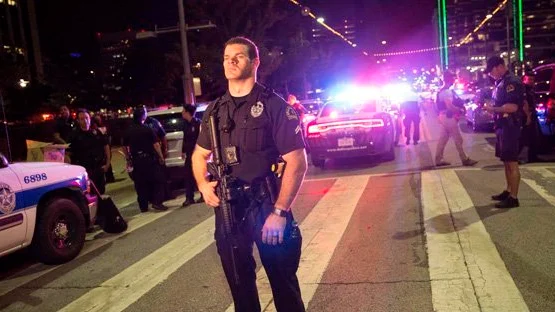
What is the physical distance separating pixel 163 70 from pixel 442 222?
25315 mm

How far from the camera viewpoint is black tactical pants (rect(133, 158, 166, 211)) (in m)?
8.59

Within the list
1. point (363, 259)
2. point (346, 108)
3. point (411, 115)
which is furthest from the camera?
point (411, 115)

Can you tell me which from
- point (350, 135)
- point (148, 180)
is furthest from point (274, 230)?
point (350, 135)

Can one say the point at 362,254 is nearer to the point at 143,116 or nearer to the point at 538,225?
the point at 538,225

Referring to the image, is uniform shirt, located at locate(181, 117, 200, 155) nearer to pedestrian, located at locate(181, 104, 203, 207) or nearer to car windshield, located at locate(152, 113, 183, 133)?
pedestrian, located at locate(181, 104, 203, 207)

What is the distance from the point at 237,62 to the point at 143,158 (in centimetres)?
589

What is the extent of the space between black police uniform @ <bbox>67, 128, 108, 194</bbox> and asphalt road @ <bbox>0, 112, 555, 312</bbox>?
129 centimetres

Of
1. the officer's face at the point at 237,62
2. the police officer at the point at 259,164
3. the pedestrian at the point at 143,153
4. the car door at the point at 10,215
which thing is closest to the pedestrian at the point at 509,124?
the police officer at the point at 259,164

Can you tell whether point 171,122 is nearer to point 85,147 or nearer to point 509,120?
point 85,147

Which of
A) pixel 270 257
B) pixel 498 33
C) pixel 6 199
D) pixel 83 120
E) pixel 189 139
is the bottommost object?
pixel 270 257

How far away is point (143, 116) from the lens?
8.66 m

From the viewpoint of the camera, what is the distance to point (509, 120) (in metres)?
6.52

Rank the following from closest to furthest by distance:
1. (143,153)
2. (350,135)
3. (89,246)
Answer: (89,246) < (143,153) < (350,135)

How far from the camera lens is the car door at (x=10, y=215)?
538 centimetres
